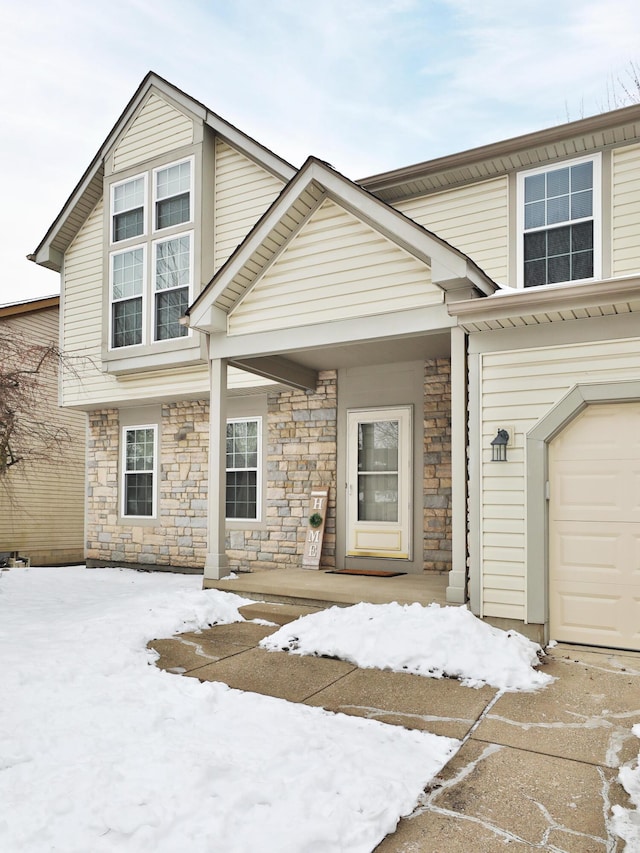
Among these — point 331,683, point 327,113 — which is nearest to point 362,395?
point 331,683

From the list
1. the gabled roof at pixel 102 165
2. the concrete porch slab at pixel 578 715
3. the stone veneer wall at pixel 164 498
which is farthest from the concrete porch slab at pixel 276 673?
the gabled roof at pixel 102 165

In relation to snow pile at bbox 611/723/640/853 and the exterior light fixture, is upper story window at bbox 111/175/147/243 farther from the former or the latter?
snow pile at bbox 611/723/640/853

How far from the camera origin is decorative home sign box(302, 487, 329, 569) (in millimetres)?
9016

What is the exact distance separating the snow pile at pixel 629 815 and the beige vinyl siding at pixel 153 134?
1021 centimetres

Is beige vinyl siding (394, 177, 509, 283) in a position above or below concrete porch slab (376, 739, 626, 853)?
above

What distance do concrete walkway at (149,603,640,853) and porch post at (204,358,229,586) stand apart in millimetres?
1713

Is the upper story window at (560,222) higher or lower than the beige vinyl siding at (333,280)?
higher

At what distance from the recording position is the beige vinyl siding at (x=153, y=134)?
10.3 m

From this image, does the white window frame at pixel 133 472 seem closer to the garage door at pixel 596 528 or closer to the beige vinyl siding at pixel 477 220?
the beige vinyl siding at pixel 477 220

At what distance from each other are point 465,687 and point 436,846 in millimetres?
2007

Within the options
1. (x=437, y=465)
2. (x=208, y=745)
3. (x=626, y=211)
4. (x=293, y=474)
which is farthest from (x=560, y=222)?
(x=208, y=745)

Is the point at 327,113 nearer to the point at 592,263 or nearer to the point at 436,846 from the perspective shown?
the point at 592,263

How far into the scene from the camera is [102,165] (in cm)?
→ 1127

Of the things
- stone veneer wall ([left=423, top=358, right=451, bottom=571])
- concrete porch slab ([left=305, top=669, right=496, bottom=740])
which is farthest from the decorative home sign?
concrete porch slab ([left=305, top=669, right=496, bottom=740])
